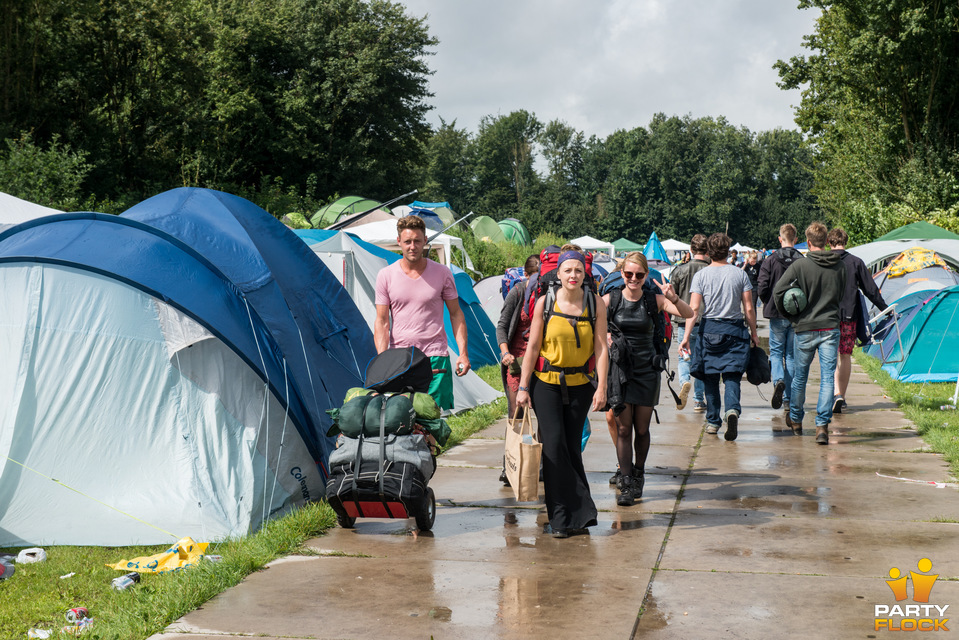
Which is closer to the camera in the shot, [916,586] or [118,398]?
[916,586]

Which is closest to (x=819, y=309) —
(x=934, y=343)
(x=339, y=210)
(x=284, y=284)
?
(x=284, y=284)

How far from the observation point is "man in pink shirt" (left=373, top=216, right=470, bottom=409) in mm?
6559

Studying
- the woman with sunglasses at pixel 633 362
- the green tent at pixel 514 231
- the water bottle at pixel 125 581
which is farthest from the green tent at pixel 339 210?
the water bottle at pixel 125 581

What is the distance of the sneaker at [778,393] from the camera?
33.8 ft

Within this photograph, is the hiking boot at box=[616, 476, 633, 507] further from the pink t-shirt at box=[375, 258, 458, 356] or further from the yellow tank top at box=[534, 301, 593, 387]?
the pink t-shirt at box=[375, 258, 458, 356]

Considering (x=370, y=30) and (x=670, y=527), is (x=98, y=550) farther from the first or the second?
(x=370, y=30)

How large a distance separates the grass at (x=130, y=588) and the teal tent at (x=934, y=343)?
1023 centimetres

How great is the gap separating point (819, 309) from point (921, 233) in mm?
12667

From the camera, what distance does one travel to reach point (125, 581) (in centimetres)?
498

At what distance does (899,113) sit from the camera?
27375 millimetres

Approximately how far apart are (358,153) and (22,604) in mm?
39287

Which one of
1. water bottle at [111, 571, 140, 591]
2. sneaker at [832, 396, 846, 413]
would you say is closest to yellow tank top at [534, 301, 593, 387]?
water bottle at [111, 571, 140, 591]

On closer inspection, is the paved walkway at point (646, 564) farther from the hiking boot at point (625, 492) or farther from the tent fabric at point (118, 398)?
the tent fabric at point (118, 398)

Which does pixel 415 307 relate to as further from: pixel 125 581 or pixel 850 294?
pixel 850 294
